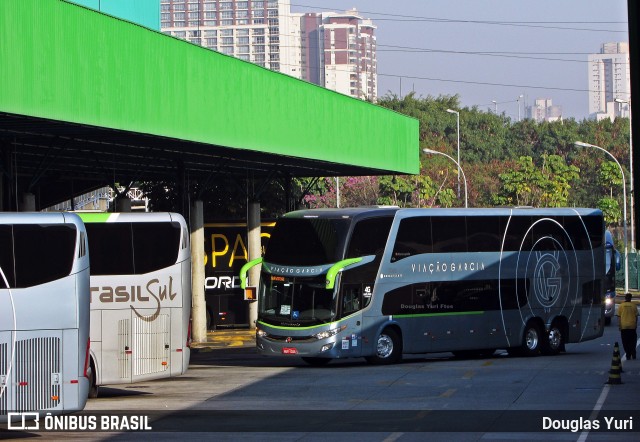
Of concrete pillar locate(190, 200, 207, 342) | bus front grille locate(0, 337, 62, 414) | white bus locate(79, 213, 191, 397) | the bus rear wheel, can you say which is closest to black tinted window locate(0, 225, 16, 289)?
bus front grille locate(0, 337, 62, 414)

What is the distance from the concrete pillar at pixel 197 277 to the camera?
133 feet

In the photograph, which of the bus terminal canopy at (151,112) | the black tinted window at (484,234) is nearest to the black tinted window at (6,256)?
the bus terminal canopy at (151,112)

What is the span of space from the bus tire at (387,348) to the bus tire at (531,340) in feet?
14.7

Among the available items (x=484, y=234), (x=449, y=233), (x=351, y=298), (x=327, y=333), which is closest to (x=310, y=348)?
(x=327, y=333)

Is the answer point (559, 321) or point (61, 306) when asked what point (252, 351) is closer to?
point (559, 321)

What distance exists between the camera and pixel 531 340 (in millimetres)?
34156

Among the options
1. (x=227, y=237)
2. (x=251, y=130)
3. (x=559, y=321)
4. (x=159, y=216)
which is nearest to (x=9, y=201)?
(x=159, y=216)

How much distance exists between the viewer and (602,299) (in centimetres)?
3650

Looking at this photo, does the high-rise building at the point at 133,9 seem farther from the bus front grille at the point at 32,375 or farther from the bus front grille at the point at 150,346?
the bus front grille at the point at 32,375

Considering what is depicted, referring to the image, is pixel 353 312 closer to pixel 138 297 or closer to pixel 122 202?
pixel 138 297

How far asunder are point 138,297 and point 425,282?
9816 mm

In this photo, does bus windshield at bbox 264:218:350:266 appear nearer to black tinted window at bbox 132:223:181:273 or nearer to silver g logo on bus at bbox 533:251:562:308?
black tinted window at bbox 132:223:181:273

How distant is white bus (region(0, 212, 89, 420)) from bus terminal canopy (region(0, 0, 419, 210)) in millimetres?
4986

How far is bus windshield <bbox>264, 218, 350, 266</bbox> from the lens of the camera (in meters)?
29.8
